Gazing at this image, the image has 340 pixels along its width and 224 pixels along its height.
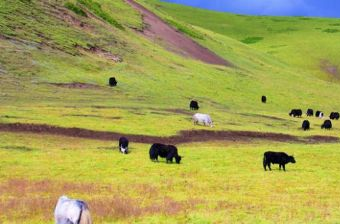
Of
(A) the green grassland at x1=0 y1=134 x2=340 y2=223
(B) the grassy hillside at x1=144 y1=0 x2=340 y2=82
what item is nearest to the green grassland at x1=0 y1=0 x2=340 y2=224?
(A) the green grassland at x1=0 y1=134 x2=340 y2=223

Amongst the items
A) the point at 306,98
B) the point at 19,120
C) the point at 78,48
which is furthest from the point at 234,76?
the point at 19,120

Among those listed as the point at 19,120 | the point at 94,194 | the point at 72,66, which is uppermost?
the point at 72,66

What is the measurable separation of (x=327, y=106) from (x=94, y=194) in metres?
68.7

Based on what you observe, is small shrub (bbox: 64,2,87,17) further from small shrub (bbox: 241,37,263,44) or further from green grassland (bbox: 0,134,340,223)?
small shrub (bbox: 241,37,263,44)

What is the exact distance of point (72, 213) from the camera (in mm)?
18781

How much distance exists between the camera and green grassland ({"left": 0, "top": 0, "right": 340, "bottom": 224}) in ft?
81.0

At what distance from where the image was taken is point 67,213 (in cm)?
1894

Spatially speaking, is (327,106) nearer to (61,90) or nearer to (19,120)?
(61,90)

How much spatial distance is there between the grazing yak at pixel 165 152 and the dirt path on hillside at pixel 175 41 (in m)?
68.6

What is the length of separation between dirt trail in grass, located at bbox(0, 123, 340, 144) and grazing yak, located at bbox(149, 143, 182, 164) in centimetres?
972

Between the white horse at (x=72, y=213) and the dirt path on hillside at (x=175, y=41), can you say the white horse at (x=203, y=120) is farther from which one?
the dirt path on hillside at (x=175, y=41)

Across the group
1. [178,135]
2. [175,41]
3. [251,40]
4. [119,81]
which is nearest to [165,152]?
[178,135]

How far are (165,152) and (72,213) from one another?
18223 mm

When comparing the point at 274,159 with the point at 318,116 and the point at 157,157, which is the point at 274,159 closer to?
the point at 157,157
